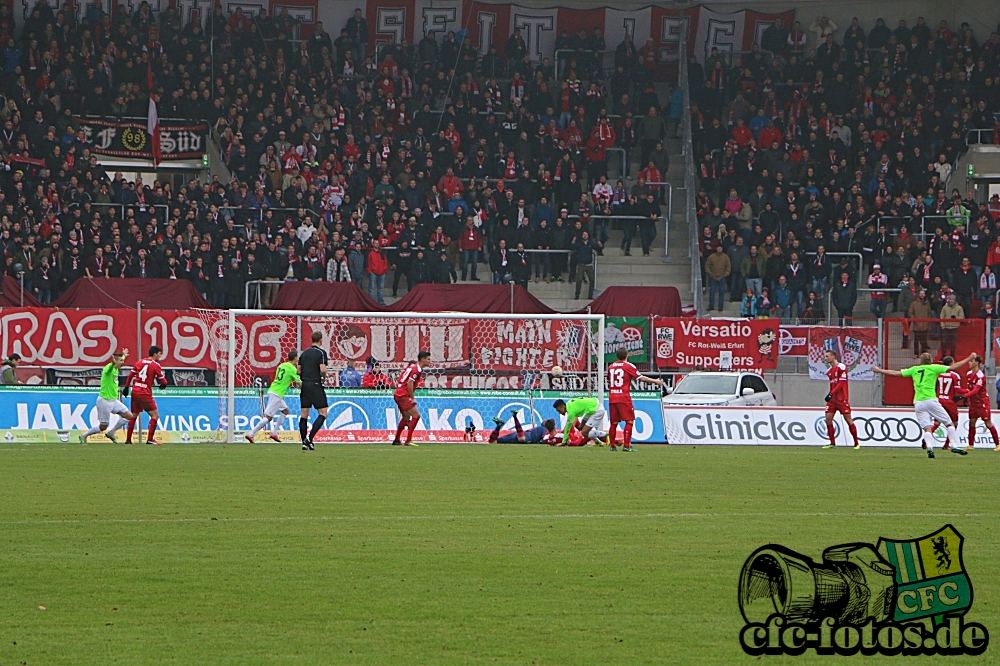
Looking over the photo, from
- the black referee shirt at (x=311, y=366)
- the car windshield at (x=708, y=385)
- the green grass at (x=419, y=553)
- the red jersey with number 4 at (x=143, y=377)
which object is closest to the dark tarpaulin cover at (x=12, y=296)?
the red jersey with number 4 at (x=143, y=377)

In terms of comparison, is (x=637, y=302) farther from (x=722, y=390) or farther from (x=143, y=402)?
(x=143, y=402)

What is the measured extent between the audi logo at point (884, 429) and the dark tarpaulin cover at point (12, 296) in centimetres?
1865

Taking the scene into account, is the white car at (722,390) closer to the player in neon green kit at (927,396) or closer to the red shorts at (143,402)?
the player in neon green kit at (927,396)

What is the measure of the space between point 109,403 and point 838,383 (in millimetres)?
14533

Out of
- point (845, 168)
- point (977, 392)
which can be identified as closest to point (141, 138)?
point (845, 168)

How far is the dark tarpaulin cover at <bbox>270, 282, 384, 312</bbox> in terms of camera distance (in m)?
34.5

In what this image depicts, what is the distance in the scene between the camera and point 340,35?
45438mm

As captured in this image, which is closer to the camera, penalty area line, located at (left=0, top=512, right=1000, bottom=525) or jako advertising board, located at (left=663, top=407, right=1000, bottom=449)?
penalty area line, located at (left=0, top=512, right=1000, bottom=525)

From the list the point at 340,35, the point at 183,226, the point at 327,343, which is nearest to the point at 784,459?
the point at 327,343

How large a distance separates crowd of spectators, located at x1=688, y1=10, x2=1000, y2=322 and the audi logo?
20.6 ft

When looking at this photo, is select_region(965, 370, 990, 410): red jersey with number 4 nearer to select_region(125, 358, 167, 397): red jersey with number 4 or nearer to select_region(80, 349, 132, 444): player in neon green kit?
select_region(125, 358, 167, 397): red jersey with number 4

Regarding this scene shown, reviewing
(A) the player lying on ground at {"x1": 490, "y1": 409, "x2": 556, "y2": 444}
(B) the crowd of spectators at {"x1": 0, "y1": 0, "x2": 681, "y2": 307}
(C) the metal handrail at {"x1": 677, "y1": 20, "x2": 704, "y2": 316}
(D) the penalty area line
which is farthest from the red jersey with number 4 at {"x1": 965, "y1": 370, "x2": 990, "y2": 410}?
(D) the penalty area line

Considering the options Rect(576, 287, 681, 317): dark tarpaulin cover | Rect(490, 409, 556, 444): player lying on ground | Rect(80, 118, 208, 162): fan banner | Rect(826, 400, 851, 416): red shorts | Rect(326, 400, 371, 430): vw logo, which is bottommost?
Rect(490, 409, 556, 444): player lying on ground

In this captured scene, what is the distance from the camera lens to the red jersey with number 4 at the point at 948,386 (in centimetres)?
2675
